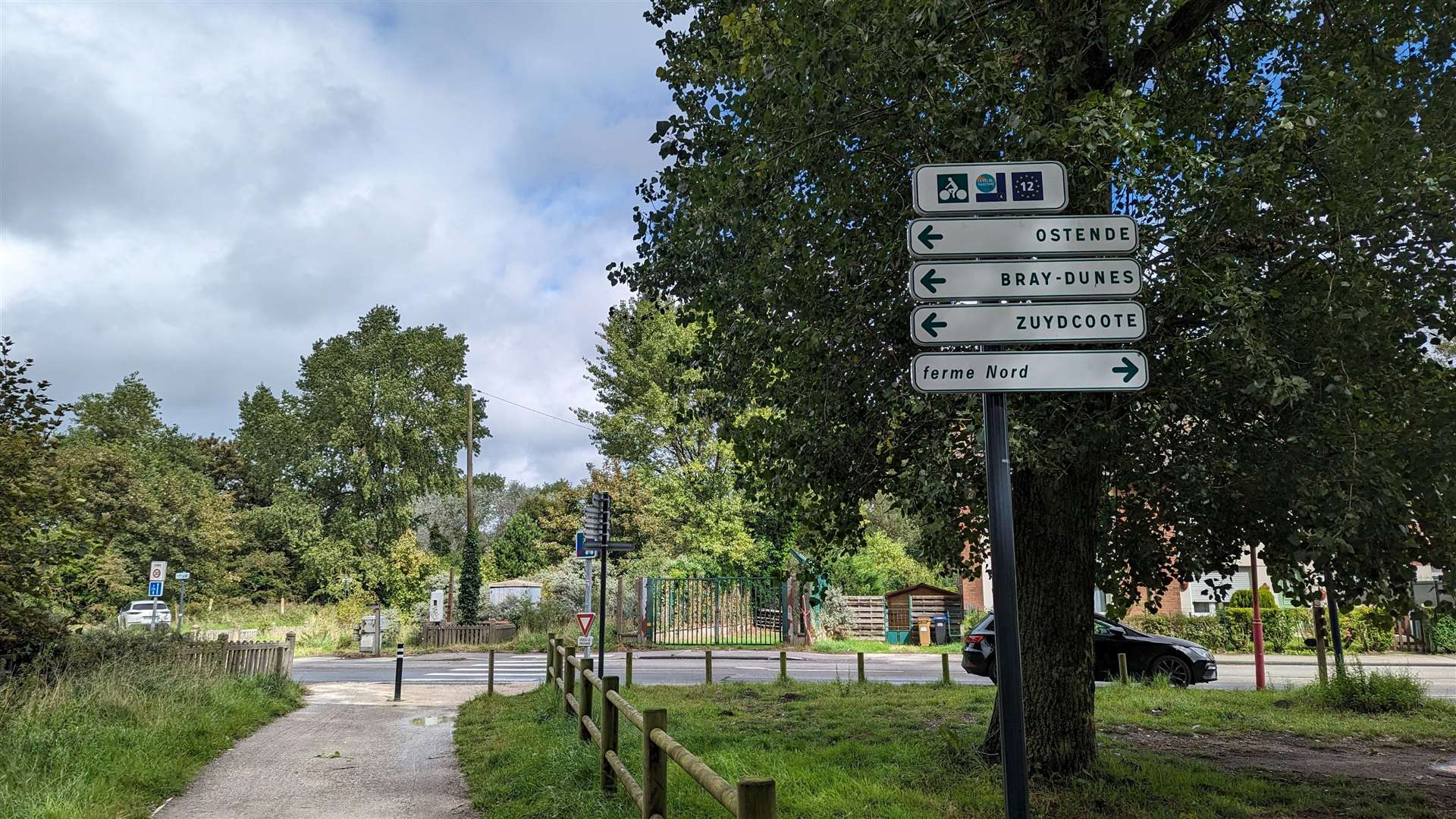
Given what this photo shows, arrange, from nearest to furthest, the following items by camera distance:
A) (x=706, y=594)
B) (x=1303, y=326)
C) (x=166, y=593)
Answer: (x=1303, y=326), (x=706, y=594), (x=166, y=593)

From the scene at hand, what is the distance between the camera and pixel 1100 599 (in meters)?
30.0

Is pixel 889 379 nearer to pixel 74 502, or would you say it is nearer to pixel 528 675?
pixel 74 502

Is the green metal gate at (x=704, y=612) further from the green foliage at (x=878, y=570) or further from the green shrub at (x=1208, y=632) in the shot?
the green shrub at (x=1208, y=632)

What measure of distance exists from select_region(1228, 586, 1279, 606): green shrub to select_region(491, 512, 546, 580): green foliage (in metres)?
33.7

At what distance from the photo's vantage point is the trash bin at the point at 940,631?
29781mm

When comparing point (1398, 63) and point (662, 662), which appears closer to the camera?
point (1398, 63)

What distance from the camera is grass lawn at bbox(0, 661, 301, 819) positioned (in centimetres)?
714

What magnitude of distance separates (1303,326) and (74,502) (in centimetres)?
1339

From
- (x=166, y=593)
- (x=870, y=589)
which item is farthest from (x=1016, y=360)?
(x=166, y=593)

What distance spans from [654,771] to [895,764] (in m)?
3.25

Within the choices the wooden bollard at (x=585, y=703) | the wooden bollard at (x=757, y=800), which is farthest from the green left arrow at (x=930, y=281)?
the wooden bollard at (x=585, y=703)

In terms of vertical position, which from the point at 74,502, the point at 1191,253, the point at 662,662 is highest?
the point at 1191,253

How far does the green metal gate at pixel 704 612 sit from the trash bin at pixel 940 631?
499 centimetres

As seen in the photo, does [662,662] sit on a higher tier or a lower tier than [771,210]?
lower
